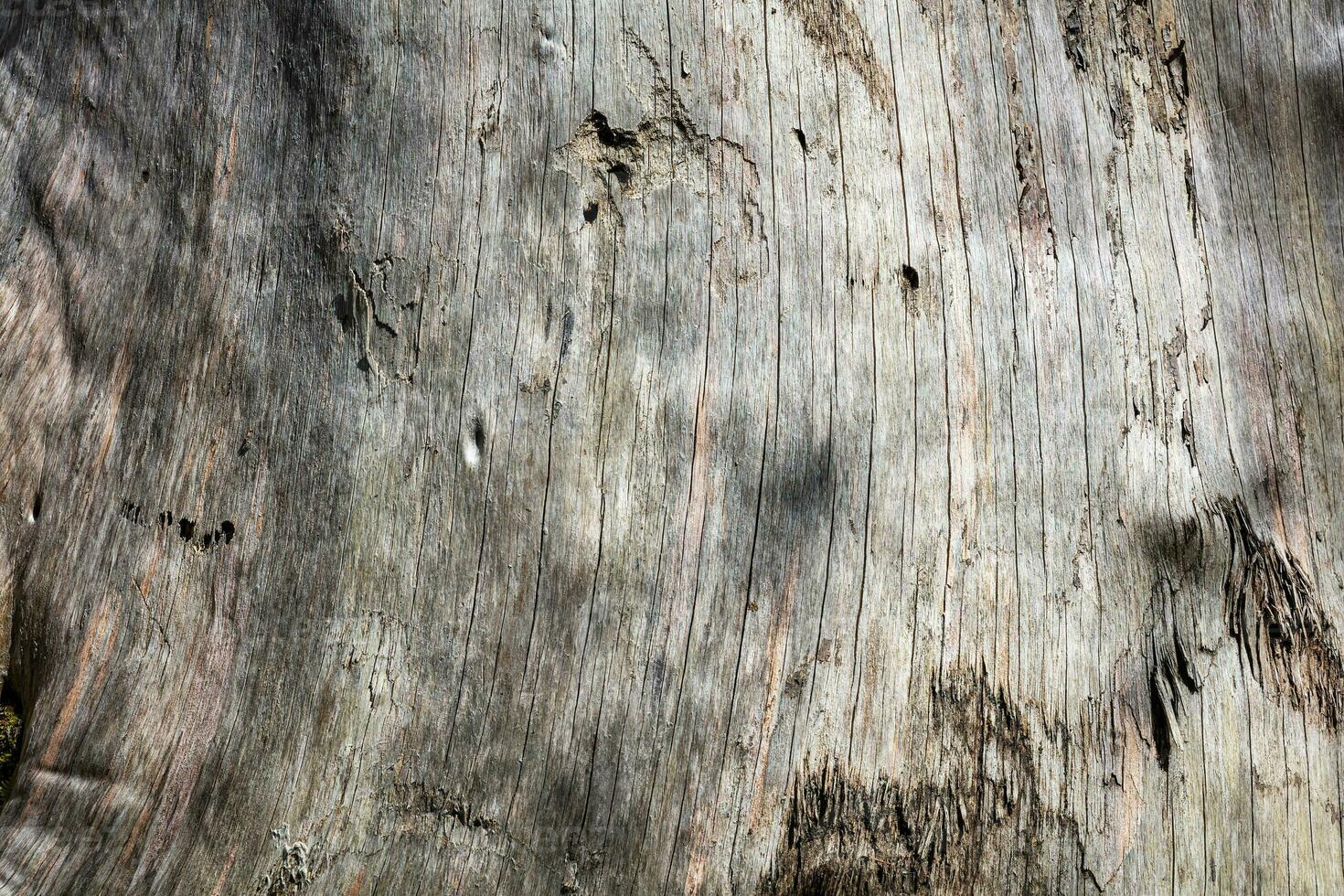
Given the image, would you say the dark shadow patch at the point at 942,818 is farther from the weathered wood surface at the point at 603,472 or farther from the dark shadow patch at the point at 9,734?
the dark shadow patch at the point at 9,734

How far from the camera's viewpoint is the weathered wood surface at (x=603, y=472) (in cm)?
181

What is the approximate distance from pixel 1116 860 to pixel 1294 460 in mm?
1087

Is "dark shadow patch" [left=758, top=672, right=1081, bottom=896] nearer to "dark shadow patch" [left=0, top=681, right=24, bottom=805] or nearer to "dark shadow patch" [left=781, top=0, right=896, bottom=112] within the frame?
"dark shadow patch" [left=781, top=0, right=896, bottom=112]

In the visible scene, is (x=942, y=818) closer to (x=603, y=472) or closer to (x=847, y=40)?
(x=603, y=472)

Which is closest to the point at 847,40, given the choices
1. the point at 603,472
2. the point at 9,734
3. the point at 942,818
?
the point at 603,472

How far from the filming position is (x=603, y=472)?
1.82 meters

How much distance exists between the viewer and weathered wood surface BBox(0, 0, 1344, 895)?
1.81m

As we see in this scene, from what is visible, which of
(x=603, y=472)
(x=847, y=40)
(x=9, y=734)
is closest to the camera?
(x=603, y=472)

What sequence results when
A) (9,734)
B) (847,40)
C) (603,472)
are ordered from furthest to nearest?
(9,734), (847,40), (603,472)

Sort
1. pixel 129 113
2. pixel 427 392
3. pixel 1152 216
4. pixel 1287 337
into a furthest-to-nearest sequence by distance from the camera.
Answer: pixel 1287 337, pixel 1152 216, pixel 129 113, pixel 427 392

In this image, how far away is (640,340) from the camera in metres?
1.84

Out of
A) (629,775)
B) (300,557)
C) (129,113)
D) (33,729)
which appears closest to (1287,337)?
(629,775)

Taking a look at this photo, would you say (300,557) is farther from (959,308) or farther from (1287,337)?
(1287,337)

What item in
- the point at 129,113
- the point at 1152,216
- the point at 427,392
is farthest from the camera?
the point at 1152,216
